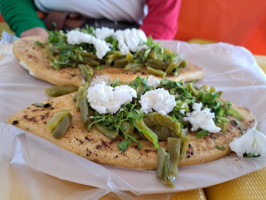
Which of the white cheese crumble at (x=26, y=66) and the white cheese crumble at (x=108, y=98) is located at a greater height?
the white cheese crumble at (x=108, y=98)

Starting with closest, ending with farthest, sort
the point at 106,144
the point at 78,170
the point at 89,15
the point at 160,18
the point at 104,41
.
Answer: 1. the point at 78,170
2. the point at 106,144
3. the point at 104,41
4. the point at 89,15
5. the point at 160,18

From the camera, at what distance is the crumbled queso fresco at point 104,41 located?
2518 millimetres

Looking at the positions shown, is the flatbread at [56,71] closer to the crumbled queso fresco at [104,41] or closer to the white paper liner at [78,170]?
the crumbled queso fresco at [104,41]

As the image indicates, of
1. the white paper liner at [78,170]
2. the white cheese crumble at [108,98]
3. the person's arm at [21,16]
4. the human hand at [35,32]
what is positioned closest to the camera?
the white paper liner at [78,170]

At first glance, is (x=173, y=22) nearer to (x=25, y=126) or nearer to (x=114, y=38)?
(x=114, y=38)

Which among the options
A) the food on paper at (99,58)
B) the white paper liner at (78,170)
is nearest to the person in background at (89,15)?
the food on paper at (99,58)

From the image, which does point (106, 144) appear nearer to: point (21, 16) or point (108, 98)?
point (108, 98)

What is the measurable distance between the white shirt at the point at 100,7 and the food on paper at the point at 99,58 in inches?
28.7

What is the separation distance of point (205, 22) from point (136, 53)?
2.68 metres

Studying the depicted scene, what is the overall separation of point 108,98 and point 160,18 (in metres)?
2.21

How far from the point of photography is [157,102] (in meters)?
1.70

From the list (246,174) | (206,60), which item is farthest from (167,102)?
(206,60)

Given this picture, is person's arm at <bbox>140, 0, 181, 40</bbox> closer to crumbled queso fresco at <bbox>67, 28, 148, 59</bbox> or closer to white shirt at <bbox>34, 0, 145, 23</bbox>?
white shirt at <bbox>34, 0, 145, 23</bbox>

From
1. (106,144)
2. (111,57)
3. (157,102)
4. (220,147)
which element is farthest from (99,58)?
(220,147)
